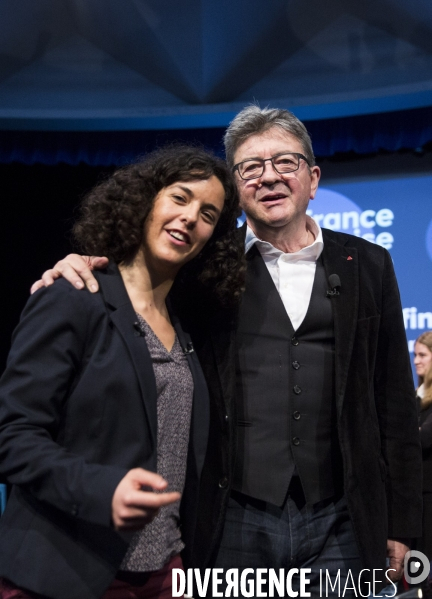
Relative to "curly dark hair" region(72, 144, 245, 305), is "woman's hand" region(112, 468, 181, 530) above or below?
below

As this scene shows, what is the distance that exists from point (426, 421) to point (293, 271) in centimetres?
226

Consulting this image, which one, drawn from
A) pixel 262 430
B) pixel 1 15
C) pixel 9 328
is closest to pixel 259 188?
pixel 262 430

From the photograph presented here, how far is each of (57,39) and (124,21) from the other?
0.71 m

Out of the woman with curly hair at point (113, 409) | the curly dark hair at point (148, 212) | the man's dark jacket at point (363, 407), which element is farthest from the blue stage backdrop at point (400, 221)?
the woman with curly hair at point (113, 409)

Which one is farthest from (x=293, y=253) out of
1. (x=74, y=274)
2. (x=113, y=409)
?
(x=113, y=409)

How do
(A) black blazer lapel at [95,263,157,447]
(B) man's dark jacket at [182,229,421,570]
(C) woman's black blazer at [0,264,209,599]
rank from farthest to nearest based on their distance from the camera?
(B) man's dark jacket at [182,229,421,570] < (A) black blazer lapel at [95,263,157,447] < (C) woman's black blazer at [0,264,209,599]

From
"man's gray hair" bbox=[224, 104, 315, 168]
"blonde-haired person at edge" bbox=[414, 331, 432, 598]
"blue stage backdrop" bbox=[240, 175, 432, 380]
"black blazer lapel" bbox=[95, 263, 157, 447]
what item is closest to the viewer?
"black blazer lapel" bbox=[95, 263, 157, 447]

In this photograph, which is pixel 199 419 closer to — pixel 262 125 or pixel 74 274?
pixel 74 274

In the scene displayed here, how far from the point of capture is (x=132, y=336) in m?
1.57

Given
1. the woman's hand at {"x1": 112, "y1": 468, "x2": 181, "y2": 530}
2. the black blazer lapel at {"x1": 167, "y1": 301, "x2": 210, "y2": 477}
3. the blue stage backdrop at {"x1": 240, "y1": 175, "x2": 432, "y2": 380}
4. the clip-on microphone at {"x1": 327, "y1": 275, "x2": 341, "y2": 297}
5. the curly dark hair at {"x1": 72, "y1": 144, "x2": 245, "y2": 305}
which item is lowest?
the woman's hand at {"x1": 112, "y1": 468, "x2": 181, "y2": 530}

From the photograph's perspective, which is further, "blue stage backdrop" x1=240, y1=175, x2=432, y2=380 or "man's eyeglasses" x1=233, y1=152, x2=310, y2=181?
"blue stage backdrop" x1=240, y1=175, x2=432, y2=380

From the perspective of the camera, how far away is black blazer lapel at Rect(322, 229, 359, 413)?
2.01 metres

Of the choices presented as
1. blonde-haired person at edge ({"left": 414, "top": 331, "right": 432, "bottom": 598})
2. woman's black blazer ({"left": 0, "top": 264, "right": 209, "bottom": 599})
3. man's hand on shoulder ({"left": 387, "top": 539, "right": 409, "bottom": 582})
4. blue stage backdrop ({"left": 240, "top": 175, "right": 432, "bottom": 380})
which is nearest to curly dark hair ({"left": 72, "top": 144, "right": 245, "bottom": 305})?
woman's black blazer ({"left": 0, "top": 264, "right": 209, "bottom": 599})

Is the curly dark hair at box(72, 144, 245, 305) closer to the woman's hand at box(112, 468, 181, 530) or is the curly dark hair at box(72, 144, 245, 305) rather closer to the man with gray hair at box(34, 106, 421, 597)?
the man with gray hair at box(34, 106, 421, 597)
